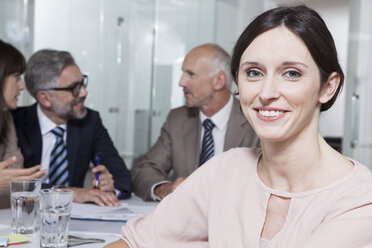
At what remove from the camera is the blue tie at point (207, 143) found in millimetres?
2883

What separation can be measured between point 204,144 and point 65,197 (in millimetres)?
1571

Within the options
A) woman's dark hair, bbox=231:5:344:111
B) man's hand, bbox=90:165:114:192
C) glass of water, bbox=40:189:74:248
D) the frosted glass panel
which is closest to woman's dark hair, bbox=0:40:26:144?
man's hand, bbox=90:165:114:192

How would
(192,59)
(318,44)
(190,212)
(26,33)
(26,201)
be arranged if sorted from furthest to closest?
(26,33) → (192,59) → (26,201) → (190,212) → (318,44)

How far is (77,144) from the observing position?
283 centimetres

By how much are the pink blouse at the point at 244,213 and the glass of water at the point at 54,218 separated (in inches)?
7.2

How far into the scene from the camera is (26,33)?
476 cm

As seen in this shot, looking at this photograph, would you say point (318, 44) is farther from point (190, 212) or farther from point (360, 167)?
point (190, 212)

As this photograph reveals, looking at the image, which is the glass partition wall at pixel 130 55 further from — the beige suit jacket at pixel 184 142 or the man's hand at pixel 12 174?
the man's hand at pixel 12 174

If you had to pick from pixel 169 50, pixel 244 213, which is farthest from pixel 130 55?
pixel 244 213

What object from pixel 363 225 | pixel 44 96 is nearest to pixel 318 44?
pixel 363 225

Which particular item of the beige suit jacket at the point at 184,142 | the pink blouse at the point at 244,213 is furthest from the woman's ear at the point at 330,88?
the beige suit jacket at the point at 184,142

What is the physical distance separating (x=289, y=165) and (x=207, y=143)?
166 cm

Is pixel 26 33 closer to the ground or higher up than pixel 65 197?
higher up

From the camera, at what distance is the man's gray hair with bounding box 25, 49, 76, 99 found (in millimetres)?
3016
